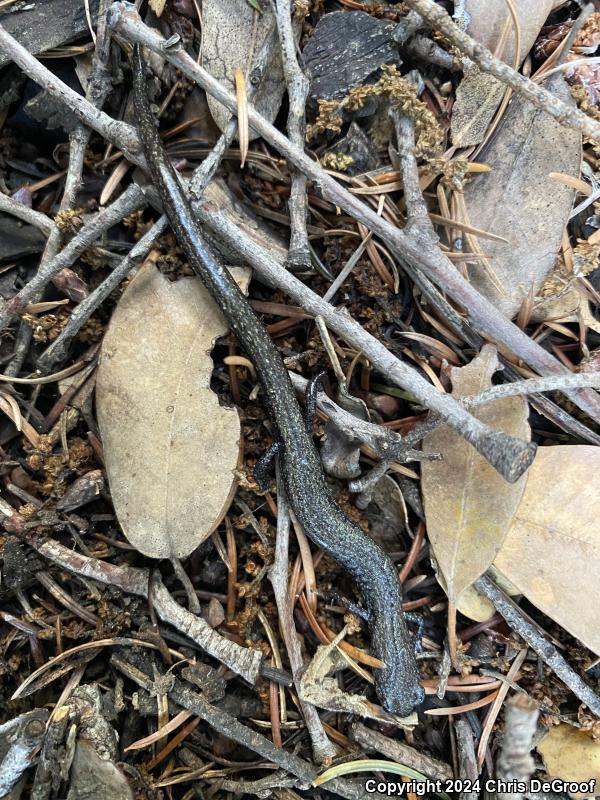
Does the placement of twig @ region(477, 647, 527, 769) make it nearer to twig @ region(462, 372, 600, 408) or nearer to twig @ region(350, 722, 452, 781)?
twig @ region(350, 722, 452, 781)

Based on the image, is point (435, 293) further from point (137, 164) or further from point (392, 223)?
point (137, 164)

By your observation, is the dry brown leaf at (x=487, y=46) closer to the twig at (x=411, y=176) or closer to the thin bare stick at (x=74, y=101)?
the twig at (x=411, y=176)

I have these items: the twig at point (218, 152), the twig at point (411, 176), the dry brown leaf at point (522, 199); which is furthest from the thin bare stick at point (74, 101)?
the dry brown leaf at point (522, 199)

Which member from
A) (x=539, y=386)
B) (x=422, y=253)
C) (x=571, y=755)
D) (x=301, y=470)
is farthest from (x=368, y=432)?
(x=571, y=755)

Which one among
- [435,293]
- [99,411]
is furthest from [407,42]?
[99,411]

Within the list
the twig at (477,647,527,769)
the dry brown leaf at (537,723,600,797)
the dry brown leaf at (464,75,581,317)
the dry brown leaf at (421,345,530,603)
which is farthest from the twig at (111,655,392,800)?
the dry brown leaf at (464,75,581,317)
